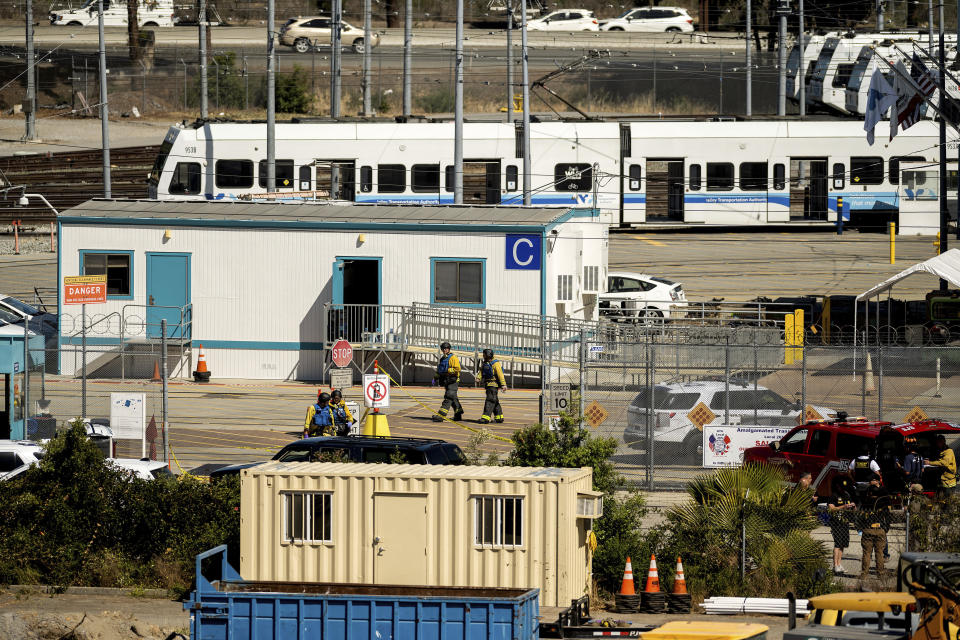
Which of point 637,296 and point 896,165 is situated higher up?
point 896,165

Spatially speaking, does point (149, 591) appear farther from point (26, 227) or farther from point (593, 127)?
point (26, 227)

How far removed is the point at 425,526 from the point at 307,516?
141 centimetres

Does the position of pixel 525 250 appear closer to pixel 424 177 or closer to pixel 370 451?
pixel 424 177

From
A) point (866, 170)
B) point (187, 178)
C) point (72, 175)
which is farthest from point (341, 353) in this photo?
point (72, 175)

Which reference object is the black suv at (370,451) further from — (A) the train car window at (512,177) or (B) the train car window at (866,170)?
(B) the train car window at (866,170)

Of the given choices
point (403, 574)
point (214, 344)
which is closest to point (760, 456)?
point (403, 574)

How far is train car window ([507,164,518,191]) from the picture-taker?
149ft

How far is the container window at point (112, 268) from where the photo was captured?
3319 cm

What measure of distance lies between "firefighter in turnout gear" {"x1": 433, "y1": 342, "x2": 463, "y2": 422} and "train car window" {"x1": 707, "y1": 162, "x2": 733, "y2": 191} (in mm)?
20765

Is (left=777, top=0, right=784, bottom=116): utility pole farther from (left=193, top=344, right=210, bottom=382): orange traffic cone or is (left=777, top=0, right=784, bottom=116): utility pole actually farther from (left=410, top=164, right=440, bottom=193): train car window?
(left=193, top=344, right=210, bottom=382): orange traffic cone

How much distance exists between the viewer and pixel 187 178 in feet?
147

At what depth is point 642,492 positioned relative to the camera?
21016 millimetres

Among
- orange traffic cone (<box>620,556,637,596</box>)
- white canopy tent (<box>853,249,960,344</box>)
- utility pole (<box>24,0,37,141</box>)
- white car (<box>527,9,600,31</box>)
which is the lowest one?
orange traffic cone (<box>620,556,637,596</box>)

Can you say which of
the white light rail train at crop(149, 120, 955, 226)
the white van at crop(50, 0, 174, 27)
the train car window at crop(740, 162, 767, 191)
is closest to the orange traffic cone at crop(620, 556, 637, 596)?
the white light rail train at crop(149, 120, 955, 226)
